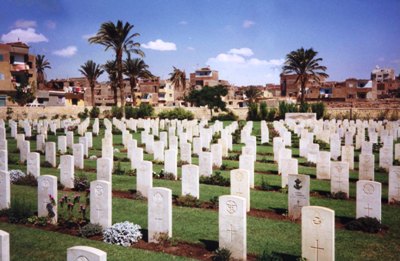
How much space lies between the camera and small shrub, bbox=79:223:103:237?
29.0ft

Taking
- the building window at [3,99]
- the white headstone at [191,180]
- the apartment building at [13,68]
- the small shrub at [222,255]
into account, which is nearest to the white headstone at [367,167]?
the white headstone at [191,180]

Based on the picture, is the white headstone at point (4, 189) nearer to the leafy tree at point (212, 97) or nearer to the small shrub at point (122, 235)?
the small shrub at point (122, 235)

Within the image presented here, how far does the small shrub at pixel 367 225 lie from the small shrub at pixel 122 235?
5.20 metres

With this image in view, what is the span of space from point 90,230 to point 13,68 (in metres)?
68.8

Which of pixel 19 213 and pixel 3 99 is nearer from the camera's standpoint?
pixel 19 213

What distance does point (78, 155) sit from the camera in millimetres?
16719

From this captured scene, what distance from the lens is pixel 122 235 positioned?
8.45 metres

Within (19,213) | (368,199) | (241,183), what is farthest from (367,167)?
(19,213)

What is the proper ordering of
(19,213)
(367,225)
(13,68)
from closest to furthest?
(367,225), (19,213), (13,68)

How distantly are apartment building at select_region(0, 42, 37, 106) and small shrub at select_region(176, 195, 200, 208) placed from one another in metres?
58.5

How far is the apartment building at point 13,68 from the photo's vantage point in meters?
65.3

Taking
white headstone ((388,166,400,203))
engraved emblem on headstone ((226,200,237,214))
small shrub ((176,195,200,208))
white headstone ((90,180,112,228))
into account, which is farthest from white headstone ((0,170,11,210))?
white headstone ((388,166,400,203))

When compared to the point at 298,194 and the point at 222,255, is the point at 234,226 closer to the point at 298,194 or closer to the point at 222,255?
the point at 222,255

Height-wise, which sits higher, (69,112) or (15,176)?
(69,112)
